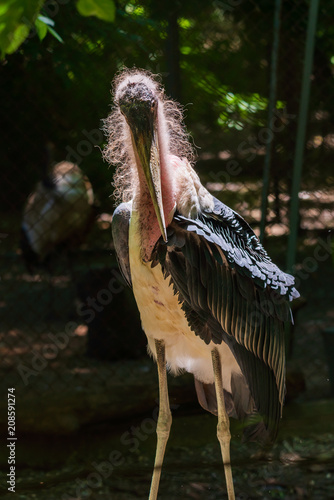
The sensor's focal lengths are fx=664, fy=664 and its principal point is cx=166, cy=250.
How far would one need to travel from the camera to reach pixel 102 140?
3.37m

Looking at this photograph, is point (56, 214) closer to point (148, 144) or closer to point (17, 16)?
point (148, 144)

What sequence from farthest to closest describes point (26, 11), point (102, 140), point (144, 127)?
point (102, 140), point (144, 127), point (26, 11)

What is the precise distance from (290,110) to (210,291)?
208 centimetres

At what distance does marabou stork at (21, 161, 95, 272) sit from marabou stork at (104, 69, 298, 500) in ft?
5.17

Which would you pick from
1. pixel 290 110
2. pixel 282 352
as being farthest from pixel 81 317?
pixel 282 352

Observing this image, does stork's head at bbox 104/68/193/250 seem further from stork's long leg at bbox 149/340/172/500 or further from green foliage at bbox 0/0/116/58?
green foliage at bbox 0/0/116/58

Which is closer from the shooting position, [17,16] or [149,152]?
[17,16]

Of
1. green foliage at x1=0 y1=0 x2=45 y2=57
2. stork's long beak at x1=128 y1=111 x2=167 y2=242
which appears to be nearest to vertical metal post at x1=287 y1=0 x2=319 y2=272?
stork's long beak at x1=128 y1=111 x2=167 y2=242

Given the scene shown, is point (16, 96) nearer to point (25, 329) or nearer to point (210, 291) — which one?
point (25, 329)

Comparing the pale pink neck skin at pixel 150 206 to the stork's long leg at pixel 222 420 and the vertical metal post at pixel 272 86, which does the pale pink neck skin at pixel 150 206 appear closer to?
the stork's long leg at pixel 222 420

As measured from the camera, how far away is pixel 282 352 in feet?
7.32

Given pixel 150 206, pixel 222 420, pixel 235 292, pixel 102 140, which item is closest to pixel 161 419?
pixel 222 420

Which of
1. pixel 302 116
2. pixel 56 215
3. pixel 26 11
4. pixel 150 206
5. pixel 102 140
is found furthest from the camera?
pixel 56 215

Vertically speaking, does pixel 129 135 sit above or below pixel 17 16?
above
